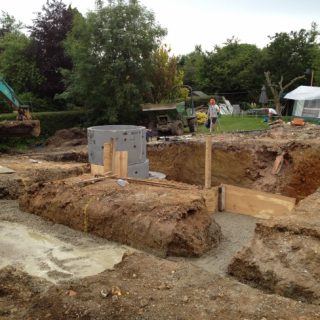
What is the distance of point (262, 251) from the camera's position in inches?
240

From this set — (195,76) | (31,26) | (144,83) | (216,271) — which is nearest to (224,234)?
(216,271)

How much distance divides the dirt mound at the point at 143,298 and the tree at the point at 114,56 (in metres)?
15.3

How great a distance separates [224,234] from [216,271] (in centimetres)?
227

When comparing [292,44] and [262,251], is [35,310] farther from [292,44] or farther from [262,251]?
[292,44]

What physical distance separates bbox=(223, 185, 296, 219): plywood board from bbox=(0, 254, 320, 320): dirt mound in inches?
177

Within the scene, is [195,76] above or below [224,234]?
above

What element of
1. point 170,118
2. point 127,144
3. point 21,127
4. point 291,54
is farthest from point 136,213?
point 291,54

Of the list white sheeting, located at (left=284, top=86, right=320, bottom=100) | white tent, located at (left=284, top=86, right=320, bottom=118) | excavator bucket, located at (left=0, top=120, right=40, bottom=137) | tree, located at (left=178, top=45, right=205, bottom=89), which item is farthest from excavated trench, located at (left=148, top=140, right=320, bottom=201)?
tree, located at (left=178, top=45, right=205, bottom=89)

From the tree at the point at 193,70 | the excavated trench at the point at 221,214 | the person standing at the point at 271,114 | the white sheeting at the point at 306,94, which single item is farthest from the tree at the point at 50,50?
the tree at the point at 193,70

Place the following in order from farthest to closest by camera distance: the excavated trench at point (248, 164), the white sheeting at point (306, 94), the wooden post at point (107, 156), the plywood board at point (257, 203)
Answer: the white sheeting at point (306, 94)
the excavated trench at point (248, 164)
the wooden post at point (107, 156)
the plywood board at point (257, 203)

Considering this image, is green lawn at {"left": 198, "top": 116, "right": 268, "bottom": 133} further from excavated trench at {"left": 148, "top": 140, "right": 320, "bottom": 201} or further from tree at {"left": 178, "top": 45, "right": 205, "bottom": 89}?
tree at {"left": 178, "top": 45, "right": 205, "bottom": 89}

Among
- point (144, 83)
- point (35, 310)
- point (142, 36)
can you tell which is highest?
point (142, 36)

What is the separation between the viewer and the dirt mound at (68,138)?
19.5 meters

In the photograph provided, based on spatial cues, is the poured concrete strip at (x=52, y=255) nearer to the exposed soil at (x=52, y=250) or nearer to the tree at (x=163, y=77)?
the exposed soil at (x=52, y=250)
